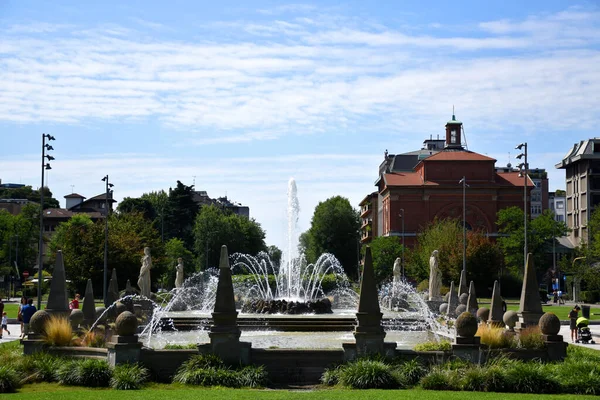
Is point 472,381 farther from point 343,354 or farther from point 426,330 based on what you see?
point 426,330

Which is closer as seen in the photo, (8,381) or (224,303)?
(8,381)

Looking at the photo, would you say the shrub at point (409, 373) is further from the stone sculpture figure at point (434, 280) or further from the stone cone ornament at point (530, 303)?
the stone sculpture figure at point (434, 280)

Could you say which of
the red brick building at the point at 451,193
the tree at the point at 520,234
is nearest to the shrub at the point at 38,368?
the tree at the point at 520,234

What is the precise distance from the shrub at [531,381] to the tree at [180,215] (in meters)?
103

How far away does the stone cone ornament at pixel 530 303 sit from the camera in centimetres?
2222

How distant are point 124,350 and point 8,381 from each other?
256cm

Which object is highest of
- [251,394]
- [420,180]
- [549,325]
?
[420,180]

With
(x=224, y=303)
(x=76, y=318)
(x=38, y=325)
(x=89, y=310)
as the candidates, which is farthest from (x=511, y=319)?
(x=38, y=325)

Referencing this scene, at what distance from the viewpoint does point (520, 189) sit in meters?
95.2

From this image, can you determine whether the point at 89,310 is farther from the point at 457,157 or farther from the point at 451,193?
the point at 457,157

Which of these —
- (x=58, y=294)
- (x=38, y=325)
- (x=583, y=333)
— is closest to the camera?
(x=38, y=325)

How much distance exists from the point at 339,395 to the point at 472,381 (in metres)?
3.19

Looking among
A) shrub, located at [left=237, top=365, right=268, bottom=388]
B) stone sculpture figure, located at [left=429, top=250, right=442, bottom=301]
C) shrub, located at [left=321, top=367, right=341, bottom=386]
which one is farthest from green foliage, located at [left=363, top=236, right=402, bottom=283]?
shrub, located at [left=237, top=365, right=268, bottom=388]

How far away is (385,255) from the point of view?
8806cm
